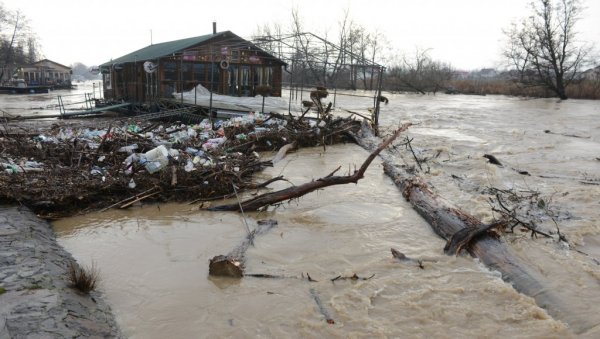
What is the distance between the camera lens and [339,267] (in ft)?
16.5

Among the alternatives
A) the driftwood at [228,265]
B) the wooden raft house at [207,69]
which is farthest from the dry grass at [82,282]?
the wooden raft house at [207,69]

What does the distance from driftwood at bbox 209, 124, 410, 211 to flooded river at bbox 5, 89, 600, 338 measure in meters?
0.19

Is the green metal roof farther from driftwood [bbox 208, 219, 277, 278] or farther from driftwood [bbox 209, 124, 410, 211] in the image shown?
driftwood [bbox 208, 219, 277, 278]

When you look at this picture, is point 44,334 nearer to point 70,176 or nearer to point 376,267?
point 376,267

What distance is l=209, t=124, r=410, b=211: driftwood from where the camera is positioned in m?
6.54

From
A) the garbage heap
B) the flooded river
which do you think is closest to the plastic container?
the garbage heap

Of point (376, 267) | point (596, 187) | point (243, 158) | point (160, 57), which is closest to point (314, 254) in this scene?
point (376, 267)

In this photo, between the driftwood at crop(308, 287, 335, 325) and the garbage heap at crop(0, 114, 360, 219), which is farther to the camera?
the garbage heap at crop(0, 114, 360, 219)

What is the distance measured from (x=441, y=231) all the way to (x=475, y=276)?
125cm

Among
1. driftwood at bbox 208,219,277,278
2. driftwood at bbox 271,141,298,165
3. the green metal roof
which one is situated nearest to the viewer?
driftwood at bbox 208,219,277,278

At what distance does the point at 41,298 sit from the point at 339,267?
9.80 feet

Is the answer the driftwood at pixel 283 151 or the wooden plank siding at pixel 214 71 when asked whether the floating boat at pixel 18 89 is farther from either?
the driftwood at pixel 283 151

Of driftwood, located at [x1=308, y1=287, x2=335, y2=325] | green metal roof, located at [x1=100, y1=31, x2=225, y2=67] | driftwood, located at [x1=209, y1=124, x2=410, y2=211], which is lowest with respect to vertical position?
driftwood, located at [x1=308, y1=287, x2=335, y2=325]

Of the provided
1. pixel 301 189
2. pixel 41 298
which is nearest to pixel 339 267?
pixel 301 189
